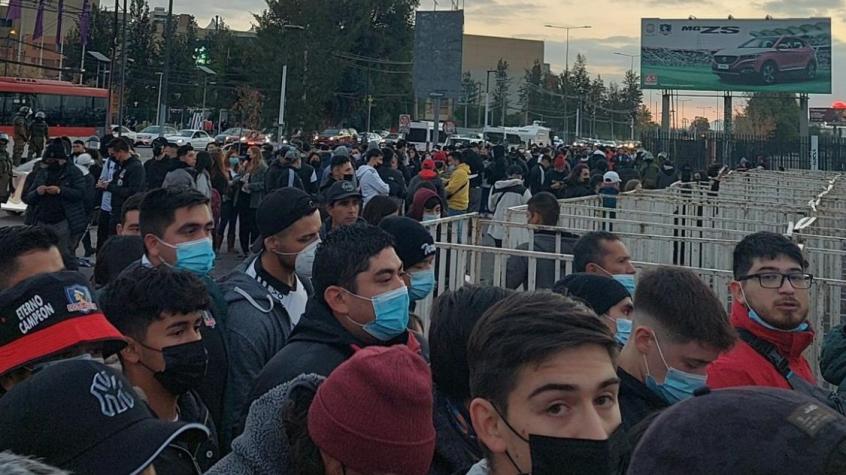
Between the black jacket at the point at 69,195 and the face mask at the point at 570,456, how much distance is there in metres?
8.57

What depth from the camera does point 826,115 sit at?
76000mm

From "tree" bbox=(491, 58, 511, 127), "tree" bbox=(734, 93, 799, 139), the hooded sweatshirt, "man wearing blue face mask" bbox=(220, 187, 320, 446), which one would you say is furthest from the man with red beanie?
"tree" bbox=(491, 58, 511, 127)

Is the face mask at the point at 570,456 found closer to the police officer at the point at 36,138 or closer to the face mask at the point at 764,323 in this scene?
the face mask at the point at 764,323

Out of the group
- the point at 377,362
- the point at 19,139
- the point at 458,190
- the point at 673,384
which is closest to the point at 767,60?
the point at 19,139

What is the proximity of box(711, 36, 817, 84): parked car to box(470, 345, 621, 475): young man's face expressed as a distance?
48425 millimetres

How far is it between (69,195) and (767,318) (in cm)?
779

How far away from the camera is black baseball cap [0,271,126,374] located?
2557 mm

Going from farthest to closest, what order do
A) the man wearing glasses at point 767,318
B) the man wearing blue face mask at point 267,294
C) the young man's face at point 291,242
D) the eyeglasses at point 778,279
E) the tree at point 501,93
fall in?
the tree at point 501,93 → the young man's face at point 291,242 → the eyeglasses at point 778,279 → the man wearing blue face mask at point 267,294 → the man wearing glasses at point 767,318

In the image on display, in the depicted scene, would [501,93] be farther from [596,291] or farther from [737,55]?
[596,291]

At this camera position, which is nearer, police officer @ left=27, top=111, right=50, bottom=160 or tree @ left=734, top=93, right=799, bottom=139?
police officer @ left=27, top=111, right=50, bottom=160

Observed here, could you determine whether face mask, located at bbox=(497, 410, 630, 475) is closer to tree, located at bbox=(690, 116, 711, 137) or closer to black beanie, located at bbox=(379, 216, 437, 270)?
black beanie, located at bbox=(379, 216, 437, 270)

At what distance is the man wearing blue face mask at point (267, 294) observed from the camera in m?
3.79

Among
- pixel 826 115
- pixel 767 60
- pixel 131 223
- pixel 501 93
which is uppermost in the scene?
pixel 131 223

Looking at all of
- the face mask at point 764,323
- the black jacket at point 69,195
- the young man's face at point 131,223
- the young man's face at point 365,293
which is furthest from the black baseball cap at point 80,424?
the black jacket at point 69,195
